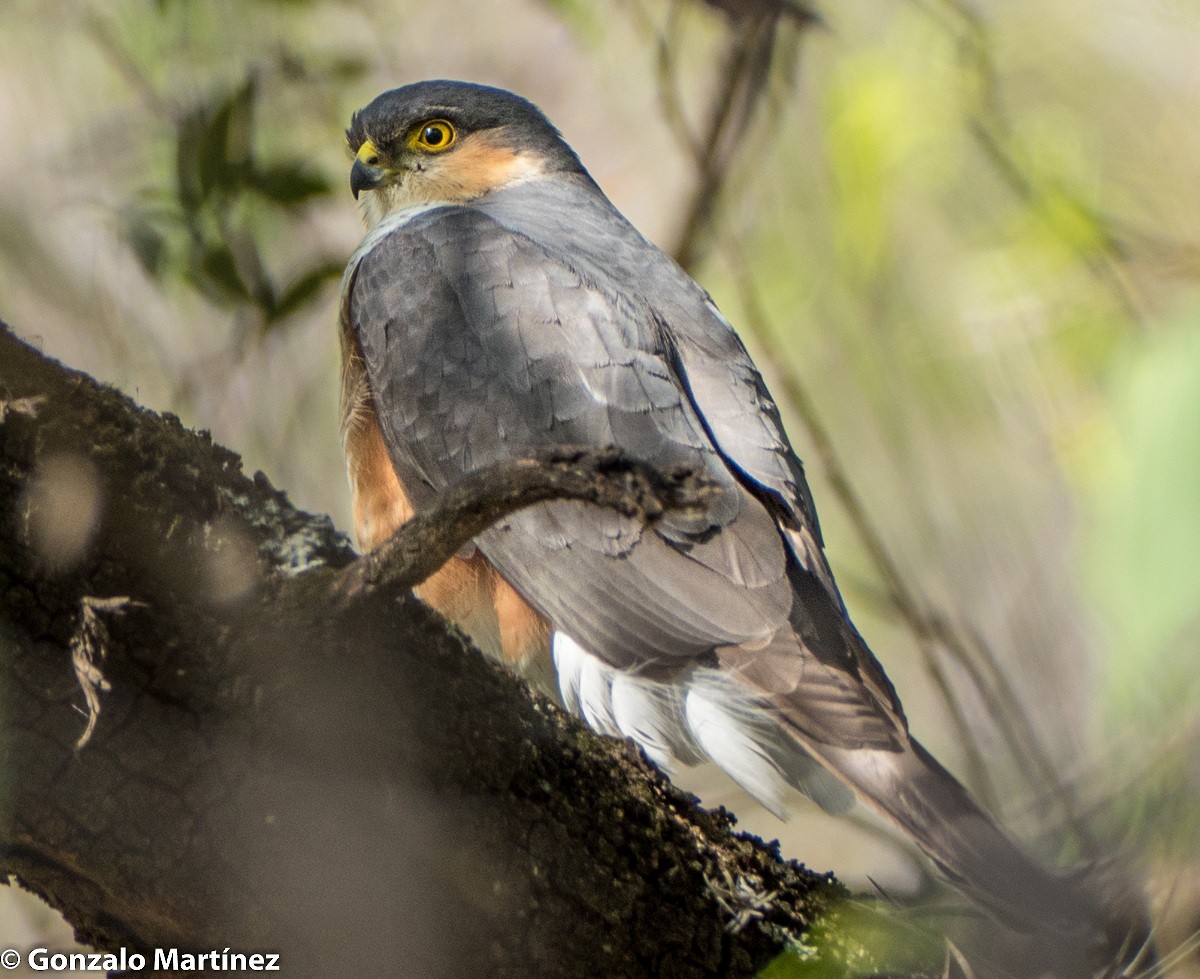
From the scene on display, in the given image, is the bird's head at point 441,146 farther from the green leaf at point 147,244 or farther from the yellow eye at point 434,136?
the green leaf at point 147,244

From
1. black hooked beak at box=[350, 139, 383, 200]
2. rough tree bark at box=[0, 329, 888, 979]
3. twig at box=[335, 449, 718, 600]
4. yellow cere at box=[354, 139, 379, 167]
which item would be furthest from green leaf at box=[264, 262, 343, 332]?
twig at box=[335, 449, 718, 600]

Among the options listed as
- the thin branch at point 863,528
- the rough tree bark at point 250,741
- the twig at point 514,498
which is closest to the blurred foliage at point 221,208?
the thin branch at point 863,528

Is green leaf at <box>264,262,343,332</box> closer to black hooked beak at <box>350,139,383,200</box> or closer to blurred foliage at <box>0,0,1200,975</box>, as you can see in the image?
blurred foliage at <box>0,0,1200,975</box>

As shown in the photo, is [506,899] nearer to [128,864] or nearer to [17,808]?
[128,864]

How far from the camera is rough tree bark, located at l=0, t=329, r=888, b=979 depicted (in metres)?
1.98

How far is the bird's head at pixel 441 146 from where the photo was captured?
4914 millimetres

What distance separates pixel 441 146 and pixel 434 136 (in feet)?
0.15

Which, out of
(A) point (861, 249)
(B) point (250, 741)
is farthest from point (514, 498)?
(A) point (861, 249)

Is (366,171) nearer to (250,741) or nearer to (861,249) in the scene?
(861,249)

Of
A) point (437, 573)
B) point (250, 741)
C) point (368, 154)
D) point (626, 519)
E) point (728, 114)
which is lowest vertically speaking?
point (437, 573)

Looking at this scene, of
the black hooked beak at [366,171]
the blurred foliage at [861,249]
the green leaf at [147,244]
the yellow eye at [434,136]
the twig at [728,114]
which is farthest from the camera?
the yellow eye at [434,136]

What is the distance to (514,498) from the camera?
68.8 inches

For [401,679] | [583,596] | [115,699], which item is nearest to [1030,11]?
[583,596]

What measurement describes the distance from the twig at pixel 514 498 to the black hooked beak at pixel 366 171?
3.16m
